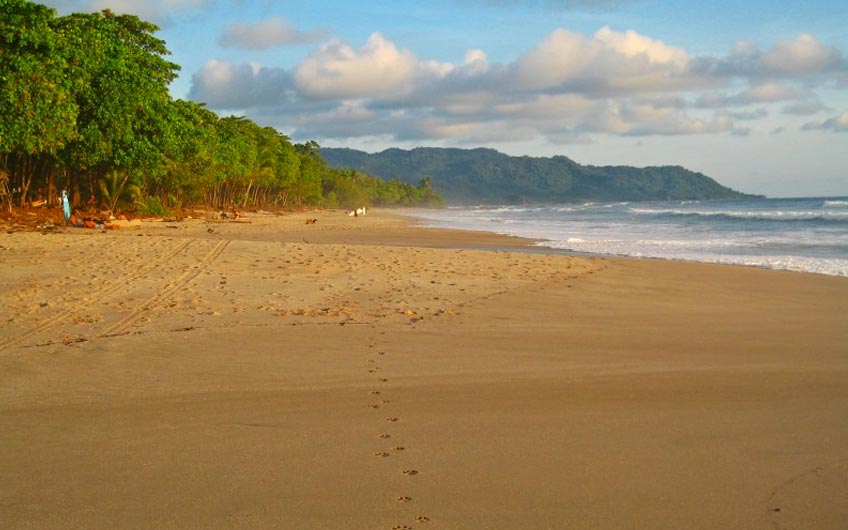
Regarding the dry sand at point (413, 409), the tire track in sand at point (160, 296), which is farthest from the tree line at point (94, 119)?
the dry sand at point (413, 409)

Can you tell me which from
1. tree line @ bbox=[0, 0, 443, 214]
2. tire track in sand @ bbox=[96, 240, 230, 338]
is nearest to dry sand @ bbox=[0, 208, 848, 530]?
tire track in sand @ bbox=[96, 240, 230, 338]

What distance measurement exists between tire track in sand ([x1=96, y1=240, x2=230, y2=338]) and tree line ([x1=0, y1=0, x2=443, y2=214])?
7.66 metres

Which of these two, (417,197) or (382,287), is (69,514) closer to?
(382,287)

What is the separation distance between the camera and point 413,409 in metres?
5.36

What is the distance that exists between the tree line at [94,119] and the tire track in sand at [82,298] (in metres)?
7.72

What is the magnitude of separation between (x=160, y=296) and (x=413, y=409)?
19.6 feet

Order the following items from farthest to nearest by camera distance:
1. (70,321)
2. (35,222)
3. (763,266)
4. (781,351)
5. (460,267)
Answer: (35,222) → (763,266) → (460,267) → (70,321) → (781,351)

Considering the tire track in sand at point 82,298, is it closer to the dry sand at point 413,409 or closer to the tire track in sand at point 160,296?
the dry sand at point 413,409

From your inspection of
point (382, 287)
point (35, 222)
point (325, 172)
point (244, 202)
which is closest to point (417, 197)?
point (325, 172)

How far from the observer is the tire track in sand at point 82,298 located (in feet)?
24.9

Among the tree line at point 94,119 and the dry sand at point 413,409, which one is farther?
the tree line at point 94,119

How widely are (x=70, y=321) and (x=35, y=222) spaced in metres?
16.5

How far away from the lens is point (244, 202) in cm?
6166

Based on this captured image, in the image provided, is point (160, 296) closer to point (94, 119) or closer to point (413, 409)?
point (413, 409)
